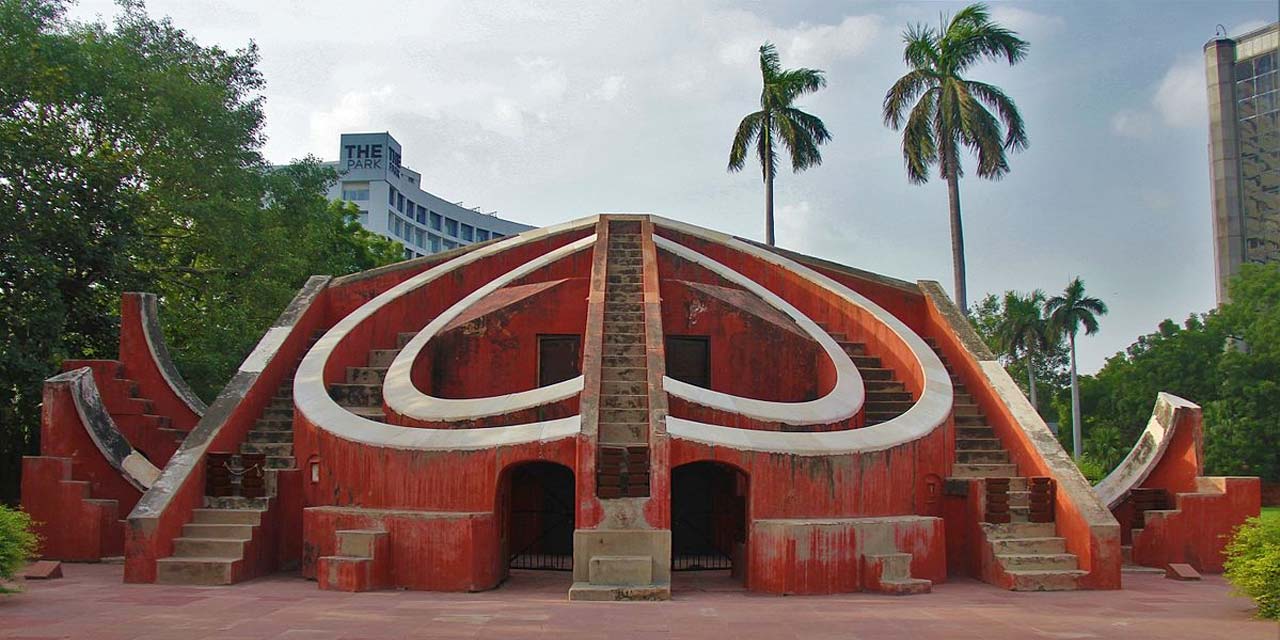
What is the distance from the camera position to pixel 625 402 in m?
8.91

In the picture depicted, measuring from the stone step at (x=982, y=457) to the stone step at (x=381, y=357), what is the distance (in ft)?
19.7

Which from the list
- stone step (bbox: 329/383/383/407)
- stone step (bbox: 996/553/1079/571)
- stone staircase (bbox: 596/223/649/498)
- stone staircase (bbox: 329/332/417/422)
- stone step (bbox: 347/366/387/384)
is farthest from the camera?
stone step (bbox: 347/366/387/384)

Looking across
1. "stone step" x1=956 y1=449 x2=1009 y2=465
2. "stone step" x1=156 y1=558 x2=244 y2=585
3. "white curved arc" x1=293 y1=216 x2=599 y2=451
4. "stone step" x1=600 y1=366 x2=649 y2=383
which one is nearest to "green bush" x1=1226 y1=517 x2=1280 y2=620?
"stone step" x1=956 y1=449 x2=1009 y2=465

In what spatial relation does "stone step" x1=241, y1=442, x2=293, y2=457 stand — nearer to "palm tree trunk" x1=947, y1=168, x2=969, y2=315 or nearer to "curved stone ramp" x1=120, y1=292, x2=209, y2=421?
"curved stone ramp" x1=120, y1=292, x2=209, y2=421

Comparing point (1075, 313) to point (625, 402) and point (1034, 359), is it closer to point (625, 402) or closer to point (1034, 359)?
point (1034, 359)

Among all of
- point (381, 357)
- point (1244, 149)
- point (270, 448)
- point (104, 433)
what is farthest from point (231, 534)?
point (1244, 149)

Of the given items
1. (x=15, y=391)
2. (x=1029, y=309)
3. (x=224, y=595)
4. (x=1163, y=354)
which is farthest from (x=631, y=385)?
(x=1029, y=309)

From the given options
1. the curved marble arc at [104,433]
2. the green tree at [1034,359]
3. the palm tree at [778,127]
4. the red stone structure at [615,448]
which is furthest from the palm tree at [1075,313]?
the curved marble arc at [104,433]

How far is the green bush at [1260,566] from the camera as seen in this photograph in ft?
20.8

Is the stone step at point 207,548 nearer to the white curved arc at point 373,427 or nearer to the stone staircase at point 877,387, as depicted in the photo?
the white curved arc at point 373,427

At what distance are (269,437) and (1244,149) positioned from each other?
124 feet

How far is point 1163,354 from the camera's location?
85.6 ft

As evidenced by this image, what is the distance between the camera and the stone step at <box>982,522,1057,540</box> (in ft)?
28.8

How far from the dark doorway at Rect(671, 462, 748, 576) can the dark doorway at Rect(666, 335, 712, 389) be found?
136 cm
